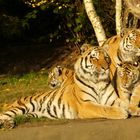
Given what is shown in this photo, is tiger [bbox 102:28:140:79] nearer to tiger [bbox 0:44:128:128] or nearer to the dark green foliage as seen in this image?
tiger [bbox 0:44:128:128]

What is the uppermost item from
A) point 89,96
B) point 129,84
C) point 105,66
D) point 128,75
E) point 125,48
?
point 125,48

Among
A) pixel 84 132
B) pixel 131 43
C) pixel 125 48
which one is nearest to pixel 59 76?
pixel 125 48

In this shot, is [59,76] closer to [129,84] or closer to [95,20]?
[129,84]

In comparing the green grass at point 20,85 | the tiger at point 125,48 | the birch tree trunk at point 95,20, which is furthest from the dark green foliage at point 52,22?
the tiger at point 125,48

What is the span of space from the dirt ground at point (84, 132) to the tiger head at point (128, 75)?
789mm

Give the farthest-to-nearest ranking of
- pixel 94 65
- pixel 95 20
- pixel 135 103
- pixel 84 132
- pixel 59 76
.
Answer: pixel 95 20 < pixel 59 76 < pixel 94 65 < pixel 135 103 < pixel 84 132

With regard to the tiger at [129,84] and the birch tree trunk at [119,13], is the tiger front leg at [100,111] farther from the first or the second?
the birch tree trunk at [119,13]

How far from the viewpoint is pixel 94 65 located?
26.1ft

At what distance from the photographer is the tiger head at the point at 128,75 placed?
26.0 feet

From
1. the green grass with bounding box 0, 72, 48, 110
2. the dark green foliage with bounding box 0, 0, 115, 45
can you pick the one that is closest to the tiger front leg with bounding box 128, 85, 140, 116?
the green grass with bounding box 0, 72, 48, 110

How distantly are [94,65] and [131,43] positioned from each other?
3.18 feet

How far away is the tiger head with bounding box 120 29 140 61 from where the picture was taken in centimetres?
863

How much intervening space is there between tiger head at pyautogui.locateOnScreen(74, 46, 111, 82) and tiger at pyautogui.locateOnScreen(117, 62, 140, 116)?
220 millimetres

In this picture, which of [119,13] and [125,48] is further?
[119,13]
